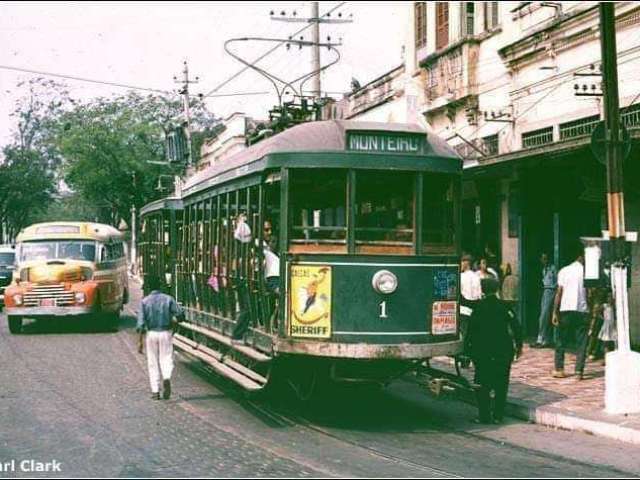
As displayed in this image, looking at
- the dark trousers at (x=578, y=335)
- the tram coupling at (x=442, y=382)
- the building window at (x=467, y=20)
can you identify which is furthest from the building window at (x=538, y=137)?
the tram coupling at (x=442, y=382)

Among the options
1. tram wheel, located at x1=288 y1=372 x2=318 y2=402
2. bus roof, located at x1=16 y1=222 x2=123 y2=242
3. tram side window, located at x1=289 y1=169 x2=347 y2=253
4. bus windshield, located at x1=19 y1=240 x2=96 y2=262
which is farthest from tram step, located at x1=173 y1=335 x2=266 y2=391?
bus roof, located at x1=16 y1=222 x2=123 y2=242

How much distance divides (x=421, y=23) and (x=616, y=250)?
14.4 m

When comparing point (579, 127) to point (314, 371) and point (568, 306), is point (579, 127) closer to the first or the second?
point (568, 306)

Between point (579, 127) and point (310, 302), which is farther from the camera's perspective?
point (579, 127)

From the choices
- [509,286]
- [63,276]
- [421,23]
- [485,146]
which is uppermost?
[421,23]

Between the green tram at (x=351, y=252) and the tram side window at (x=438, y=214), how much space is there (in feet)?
0.03

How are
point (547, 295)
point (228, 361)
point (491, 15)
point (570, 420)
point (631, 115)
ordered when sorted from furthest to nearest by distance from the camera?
point (491, 15) < point (547, 295) < point (631, 115) < point (228, 361) < point (570, 420)

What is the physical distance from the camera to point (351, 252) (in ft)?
30.6

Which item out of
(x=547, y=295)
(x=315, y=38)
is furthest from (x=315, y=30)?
(x=547, y=295)

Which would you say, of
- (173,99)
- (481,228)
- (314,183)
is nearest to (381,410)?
(314,183)

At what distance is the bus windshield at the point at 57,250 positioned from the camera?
66.0ft

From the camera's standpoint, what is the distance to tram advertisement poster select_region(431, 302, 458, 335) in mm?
9508

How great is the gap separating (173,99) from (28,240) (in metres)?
34.4

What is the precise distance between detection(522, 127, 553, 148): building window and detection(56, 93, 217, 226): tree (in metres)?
35.4
